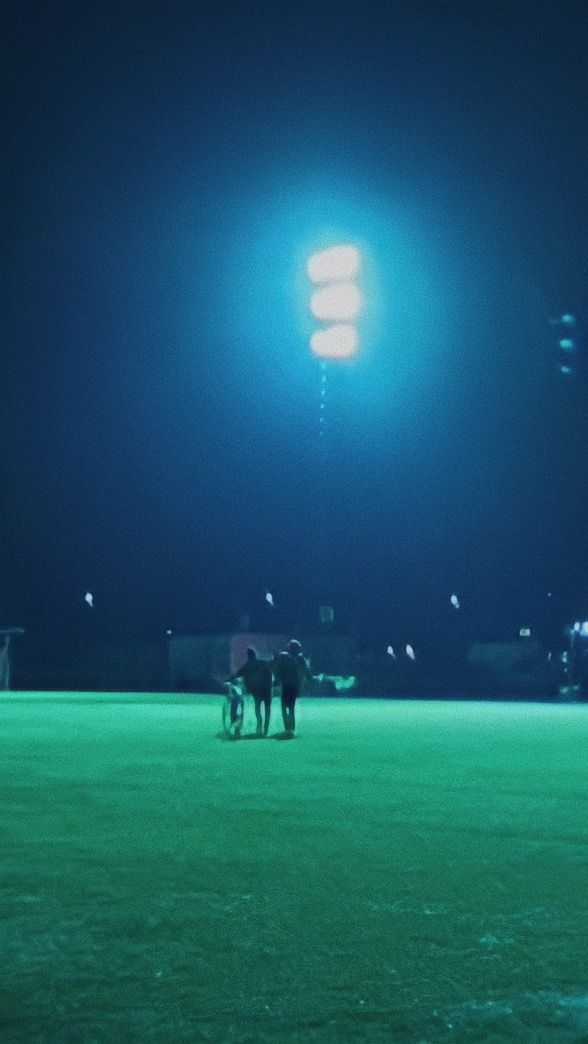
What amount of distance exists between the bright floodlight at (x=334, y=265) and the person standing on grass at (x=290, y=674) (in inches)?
357

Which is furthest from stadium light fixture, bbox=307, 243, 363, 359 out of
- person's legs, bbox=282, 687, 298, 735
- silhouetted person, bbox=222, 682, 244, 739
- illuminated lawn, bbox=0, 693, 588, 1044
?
illuminated lawn, bbox=0, 693, 588, 1044

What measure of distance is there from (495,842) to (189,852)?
8.14 ft

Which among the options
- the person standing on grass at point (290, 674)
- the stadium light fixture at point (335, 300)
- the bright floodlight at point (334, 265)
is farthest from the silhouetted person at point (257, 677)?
the bright floodlight at point (334, 265)

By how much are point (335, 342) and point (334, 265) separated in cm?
324

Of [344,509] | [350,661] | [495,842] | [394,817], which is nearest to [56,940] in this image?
[495,842]

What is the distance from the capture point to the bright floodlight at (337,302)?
1033 inches

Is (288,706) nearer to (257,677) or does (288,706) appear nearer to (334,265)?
(257,677)

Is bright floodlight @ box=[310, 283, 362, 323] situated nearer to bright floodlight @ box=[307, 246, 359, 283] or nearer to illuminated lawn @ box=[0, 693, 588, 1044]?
bright floodlight @ box=[307, 246, 359, 283]

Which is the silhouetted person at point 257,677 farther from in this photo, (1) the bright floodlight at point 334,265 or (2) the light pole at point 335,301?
(1) the bright floodlight at point 334,265

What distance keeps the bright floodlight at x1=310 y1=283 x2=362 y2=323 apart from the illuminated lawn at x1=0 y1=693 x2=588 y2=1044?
40.2 ft

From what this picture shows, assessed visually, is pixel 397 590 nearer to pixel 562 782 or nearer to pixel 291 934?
pixel 562 782

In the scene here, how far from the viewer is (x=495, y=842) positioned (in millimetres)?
9984

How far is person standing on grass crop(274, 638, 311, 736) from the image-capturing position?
904 inches

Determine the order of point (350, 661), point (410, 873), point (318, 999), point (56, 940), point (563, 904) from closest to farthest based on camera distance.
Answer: point (318, 999) < point (56, 940) < point (563, 904) < point (410, 873) < point (350, 661)
